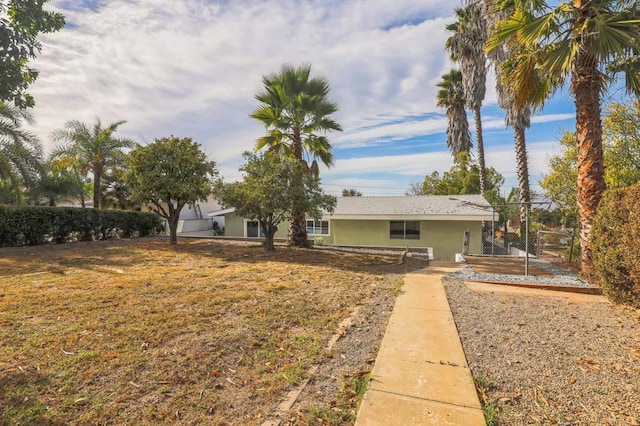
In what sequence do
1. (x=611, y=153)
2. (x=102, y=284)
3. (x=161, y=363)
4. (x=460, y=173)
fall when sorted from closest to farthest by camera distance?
(x=161, y=363) < (x=102, y=284) < (x=611, y=153) < (x=460, y=173)

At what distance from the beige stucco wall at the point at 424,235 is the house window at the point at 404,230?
164 millimetres

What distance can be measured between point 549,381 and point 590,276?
A: 5534 millimetres

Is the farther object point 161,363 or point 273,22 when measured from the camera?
point 273,22

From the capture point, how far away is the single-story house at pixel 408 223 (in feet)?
51.1

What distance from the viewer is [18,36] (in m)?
4.95

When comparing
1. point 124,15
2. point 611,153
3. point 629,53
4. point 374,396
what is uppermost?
point 124,15

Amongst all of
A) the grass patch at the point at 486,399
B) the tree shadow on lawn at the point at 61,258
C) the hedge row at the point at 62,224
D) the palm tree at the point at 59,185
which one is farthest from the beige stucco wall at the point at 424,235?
the palm tree at the point at 59,185

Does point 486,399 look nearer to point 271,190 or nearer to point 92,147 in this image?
point 271,190

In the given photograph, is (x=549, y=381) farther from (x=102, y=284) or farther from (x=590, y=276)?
(x=102, y=284)

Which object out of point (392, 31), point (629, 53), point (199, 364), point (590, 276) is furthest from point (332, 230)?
point (199, 364)

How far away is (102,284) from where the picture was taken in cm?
614

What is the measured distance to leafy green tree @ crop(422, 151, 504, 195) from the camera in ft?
78.7

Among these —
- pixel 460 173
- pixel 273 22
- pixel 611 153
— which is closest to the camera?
pixel 273 22

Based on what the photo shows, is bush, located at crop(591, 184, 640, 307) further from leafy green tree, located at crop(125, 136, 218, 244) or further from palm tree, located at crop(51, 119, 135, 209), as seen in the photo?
palm tree, located at crop(51, 119, 135, 209)
